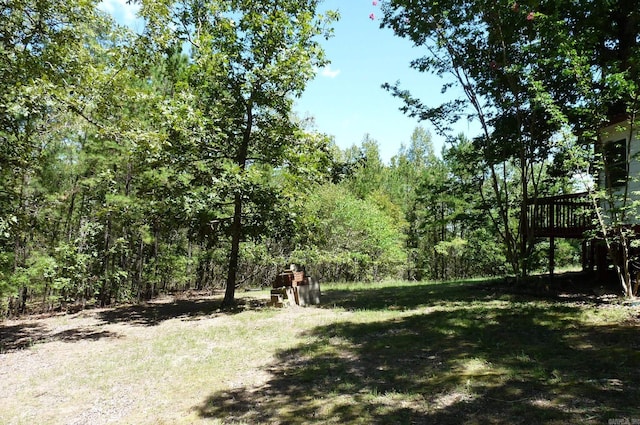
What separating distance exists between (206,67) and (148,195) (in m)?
4.11

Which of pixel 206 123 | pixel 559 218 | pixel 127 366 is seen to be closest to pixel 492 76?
pixel 559 218

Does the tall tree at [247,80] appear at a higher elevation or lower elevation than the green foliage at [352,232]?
higher

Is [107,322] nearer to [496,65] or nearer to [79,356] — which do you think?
[79,356]

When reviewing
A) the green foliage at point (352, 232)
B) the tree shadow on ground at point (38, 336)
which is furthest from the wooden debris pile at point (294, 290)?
the green foliage at point (352, 232)

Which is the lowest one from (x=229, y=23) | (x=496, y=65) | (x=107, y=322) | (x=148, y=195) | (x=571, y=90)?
(x=107, y=322)

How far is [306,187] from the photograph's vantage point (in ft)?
36.6

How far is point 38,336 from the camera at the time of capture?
9.70 meters

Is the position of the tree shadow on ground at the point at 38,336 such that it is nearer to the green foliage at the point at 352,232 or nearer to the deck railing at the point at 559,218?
the deck railing at the point at 559,218

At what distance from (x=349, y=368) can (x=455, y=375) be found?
1.54m

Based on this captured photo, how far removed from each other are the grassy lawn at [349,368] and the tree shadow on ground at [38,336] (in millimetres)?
85

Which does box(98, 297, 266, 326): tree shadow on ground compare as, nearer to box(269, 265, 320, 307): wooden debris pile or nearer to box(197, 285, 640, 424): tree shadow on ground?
box(269, 265, 320, 307): wooden debris pile

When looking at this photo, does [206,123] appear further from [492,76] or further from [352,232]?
[352,232]

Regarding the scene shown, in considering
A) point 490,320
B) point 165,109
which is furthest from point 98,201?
point 490,320

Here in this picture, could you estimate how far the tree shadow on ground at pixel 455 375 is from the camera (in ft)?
12.9
